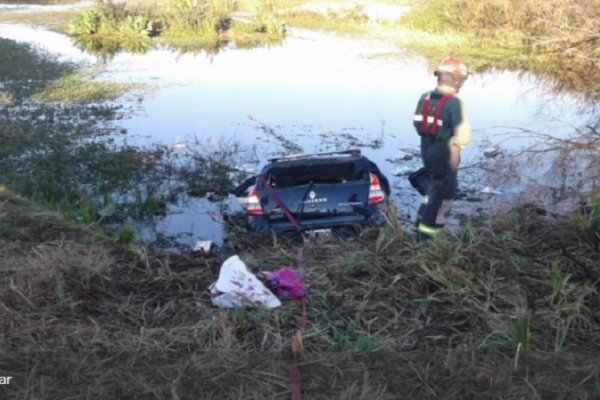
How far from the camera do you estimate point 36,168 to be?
11.7m

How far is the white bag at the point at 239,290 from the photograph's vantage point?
5.08 m

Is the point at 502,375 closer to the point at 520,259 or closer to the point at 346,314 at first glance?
the point at 346,314

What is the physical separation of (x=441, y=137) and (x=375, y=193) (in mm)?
1094

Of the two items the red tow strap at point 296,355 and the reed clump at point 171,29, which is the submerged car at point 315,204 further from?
the reed clump at point 171,29

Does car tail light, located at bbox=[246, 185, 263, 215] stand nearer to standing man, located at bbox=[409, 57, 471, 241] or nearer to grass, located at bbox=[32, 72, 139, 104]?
standing man, located at bbox=[409, 57, 471, 241]

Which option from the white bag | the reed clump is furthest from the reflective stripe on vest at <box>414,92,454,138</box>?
the reed clump

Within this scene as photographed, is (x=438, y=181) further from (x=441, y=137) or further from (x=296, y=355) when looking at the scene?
(x=296, y=355)

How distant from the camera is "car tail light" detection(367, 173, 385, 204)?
833 cm

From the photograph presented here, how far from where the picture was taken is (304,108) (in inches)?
657

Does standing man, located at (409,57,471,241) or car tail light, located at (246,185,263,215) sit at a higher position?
standing man, located at (409,57,471,241)

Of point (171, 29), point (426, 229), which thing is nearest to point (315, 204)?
point (426, 229)

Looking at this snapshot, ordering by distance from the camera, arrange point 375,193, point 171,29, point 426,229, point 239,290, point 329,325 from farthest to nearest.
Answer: point 171,29, point 375,193, point 426,229, point 239,290, point 329,325

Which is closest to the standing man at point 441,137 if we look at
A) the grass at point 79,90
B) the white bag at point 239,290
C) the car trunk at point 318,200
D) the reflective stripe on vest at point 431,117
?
the reflective stripe on vest at point 431,117

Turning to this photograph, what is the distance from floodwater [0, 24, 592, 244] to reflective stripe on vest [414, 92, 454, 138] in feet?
9.88
